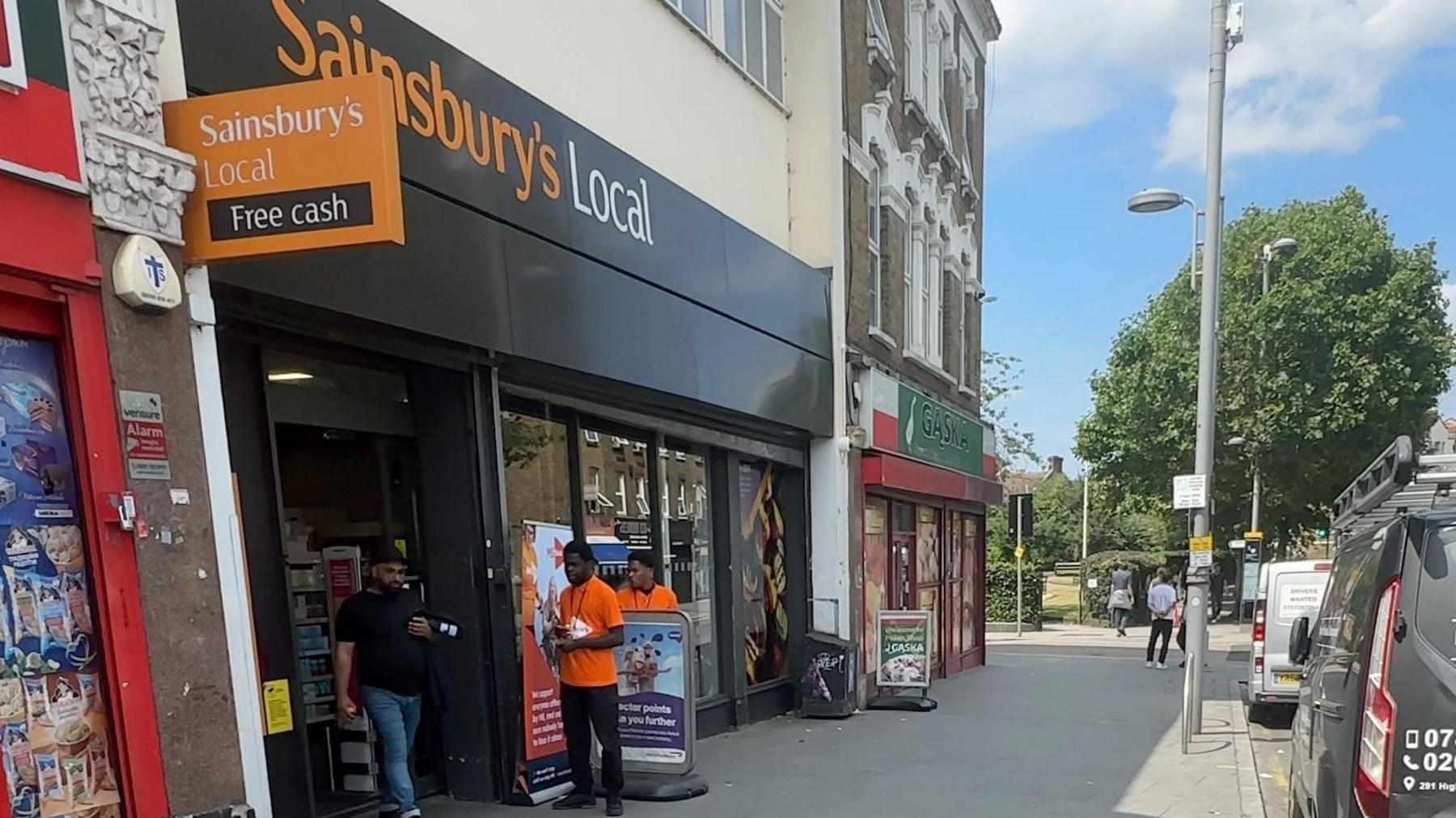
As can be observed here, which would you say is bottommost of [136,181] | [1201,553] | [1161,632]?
[136,181]

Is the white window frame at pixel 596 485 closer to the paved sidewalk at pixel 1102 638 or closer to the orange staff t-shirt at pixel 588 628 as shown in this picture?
the orange staff t-shirt at pixel 588 628

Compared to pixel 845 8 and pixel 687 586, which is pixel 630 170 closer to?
pixel 687 586

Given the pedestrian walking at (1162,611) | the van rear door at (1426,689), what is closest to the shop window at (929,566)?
the pedestrian walking at (1162,611)

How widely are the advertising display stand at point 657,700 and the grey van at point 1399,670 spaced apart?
13.7 ft

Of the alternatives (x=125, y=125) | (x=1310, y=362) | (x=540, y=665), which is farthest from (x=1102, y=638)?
(x=125, y=125)

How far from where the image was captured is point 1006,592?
3816cm

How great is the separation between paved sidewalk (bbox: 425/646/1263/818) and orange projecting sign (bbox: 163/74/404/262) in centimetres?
379

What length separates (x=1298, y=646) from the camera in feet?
20.6

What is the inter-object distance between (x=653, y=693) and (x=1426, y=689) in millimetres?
5148

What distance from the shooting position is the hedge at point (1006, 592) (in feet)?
123

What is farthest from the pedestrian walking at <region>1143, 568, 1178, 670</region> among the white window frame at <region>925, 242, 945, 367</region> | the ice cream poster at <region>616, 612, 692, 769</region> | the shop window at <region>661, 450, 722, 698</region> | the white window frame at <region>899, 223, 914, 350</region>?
the ice cream poster at <region>616, 612, 692, 769</region>

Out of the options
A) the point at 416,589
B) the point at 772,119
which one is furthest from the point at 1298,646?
the point at 772,119

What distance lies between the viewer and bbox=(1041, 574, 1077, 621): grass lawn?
41.6 meters

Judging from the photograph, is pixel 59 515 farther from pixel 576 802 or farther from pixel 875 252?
pixel 875 252
